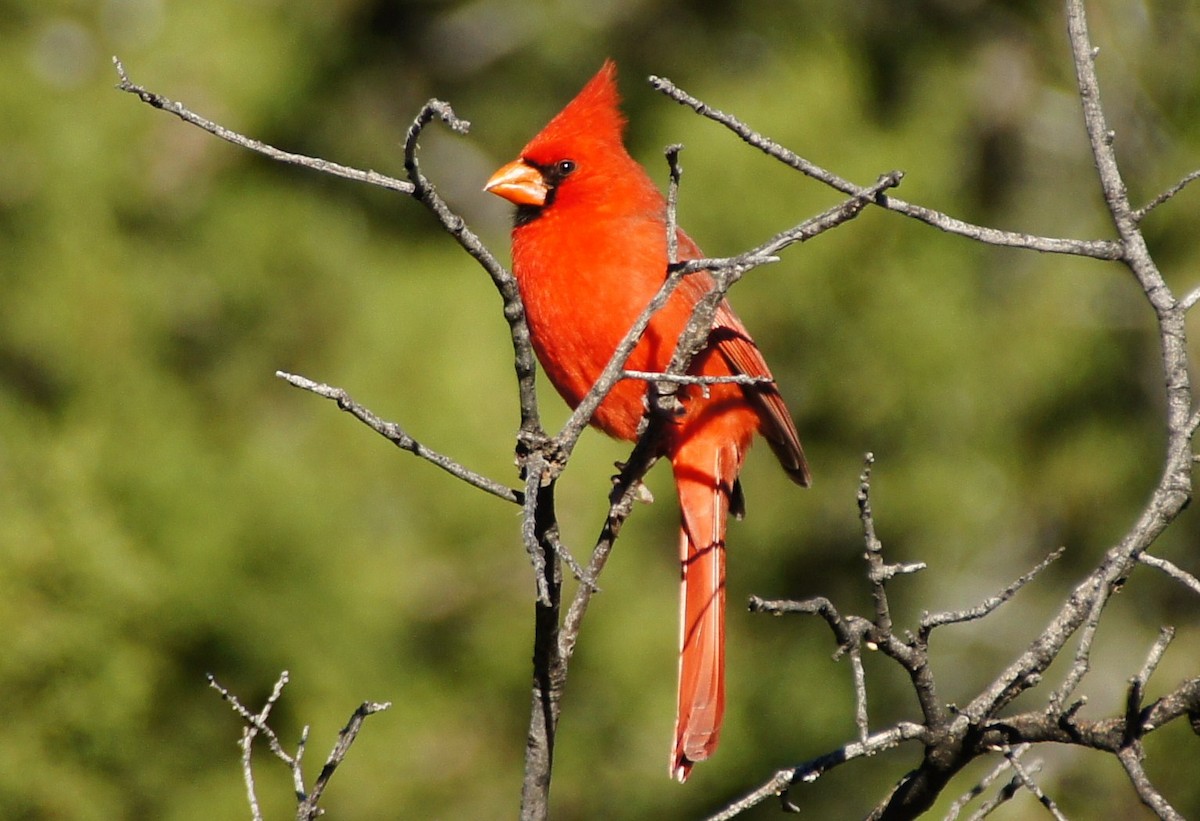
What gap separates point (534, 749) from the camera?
1975mm

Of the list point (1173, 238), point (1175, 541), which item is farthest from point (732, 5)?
point (1175, 541)

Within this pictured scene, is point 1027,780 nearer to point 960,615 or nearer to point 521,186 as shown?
point 960,615

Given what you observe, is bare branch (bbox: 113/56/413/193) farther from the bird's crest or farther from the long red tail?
the bird's crest

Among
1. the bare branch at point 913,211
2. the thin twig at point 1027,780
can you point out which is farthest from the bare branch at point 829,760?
the bare branch at point 913,211

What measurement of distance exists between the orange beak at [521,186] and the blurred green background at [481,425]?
171 cm

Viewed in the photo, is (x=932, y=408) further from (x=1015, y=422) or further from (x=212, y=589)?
(x=212, y=589)

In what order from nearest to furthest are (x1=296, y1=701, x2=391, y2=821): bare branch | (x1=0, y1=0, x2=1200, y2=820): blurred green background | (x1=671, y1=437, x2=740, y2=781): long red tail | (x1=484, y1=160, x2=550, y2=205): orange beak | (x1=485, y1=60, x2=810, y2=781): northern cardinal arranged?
(x1=296, y1=701, x2=391, y2=821): bare branch
(x1=671, y1=437, x2=740, y2=781): long red tail
(x1=485, y1=60, x2=810, y2=781): northern cardinal
(x1=484, y1=160, x2=550, y2=205): orange beak
(x1=0, y1=0, x2=1200, y2=820): blurred green background

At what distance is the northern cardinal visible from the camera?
9.29 ft

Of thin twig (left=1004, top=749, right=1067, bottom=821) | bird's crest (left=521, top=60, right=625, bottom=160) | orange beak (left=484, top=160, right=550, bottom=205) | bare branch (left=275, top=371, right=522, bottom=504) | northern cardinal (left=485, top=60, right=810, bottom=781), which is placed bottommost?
thin twig (left=1004, top=749, right=1067, bottom=821)

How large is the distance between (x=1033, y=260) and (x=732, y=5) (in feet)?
6.02

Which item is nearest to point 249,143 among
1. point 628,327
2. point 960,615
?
point 960,615

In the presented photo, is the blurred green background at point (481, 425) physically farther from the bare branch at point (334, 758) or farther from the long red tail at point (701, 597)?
the bare branch at point (334, 758)

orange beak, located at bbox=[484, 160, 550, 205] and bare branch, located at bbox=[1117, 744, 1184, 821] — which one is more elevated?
orange beak, located at bbox=[484, 160, 550, 205]

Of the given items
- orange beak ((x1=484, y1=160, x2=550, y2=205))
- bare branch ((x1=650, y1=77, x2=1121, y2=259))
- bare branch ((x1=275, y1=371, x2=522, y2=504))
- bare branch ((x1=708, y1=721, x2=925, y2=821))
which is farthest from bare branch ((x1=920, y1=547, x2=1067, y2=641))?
orange beak ((x1=484, y1=160, x2=550, y2=205))
